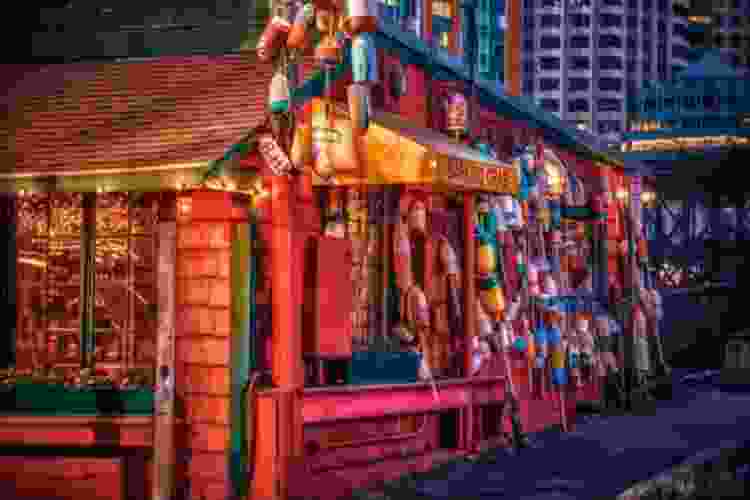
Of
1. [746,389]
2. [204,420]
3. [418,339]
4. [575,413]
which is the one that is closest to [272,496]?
[204,420]

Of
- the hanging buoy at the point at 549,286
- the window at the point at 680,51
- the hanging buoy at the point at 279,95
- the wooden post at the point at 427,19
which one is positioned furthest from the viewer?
the window at the point at 680,51

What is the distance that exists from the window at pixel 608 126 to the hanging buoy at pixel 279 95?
496 ft

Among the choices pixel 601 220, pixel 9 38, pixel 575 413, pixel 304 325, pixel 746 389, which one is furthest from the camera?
pixel 746 389

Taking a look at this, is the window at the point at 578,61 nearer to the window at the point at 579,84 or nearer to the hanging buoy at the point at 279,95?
the window at the point at 579,84

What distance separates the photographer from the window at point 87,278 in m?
11.2

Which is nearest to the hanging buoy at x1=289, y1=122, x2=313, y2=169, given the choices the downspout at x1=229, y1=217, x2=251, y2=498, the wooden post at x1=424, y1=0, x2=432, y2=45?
the downspout at x1=229, y1=217, x2=251, y2=498

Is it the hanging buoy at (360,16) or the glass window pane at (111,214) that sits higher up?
the hanging buoy at (360,16)

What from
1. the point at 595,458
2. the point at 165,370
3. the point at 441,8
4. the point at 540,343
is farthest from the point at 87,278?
the point at 540,343

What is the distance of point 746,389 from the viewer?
991 inches

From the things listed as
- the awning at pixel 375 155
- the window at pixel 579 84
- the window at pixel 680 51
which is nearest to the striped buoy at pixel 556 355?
the awning at pixel 375 155

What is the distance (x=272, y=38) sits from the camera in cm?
1086

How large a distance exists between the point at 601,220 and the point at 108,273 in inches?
414

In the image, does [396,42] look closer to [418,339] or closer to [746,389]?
[418,339]

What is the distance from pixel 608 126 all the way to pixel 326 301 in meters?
152
